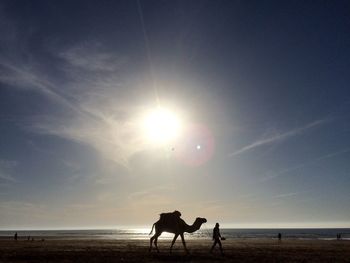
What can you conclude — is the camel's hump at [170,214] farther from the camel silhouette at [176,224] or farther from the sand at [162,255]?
the sand at [162,255]

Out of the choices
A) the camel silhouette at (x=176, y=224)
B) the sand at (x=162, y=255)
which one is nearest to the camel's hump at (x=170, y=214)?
the camel silhouette at (x=176, y=224)

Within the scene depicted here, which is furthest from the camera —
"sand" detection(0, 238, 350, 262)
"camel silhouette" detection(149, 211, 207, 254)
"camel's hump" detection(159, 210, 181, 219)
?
"camel's hump" detection(159, 210, 181, 219)

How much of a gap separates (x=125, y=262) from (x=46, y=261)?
5002mm

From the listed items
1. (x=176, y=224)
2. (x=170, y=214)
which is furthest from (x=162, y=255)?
(x=170, y=214)

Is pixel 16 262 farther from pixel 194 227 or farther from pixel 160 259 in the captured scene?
pixel 194 227

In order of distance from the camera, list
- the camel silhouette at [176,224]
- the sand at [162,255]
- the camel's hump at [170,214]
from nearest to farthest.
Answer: the sand at [162,255] < the camel silhouette at [176,224] < the camel's hump at [170,214]

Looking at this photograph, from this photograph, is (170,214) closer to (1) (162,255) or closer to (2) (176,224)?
(2) (176,224)

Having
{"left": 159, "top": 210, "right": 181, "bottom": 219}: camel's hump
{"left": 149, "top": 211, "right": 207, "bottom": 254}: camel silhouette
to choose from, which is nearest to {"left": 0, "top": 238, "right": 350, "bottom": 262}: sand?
{"left": 149, "top": 211, "right": 207, "bottom": 254}: camel silhouette

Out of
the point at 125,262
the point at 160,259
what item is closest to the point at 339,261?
the point at 160,259

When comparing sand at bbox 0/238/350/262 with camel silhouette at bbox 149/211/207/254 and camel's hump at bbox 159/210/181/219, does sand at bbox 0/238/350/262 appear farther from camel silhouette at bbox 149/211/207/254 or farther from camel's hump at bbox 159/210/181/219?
camel's hump at bbox 159/210/181/219

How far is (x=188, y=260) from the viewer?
2527cm

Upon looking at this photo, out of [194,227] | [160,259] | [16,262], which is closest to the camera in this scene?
[16,262]

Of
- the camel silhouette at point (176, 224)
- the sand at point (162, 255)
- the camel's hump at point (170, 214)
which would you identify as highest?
the camel's hump at point (170, 214)

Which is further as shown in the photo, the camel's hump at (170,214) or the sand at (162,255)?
the camel's hump at (170,214)
